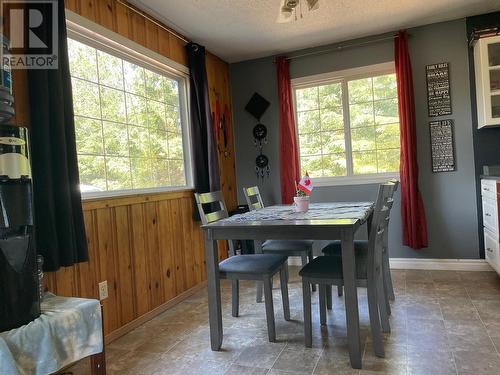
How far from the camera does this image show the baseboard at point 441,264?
3482 millimetres

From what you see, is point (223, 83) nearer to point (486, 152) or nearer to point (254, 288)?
point (254, 288)

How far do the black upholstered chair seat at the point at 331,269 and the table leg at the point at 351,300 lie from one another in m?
0.10

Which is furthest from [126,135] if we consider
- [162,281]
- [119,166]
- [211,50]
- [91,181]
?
[211,50]

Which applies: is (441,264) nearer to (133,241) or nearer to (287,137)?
(287,137)

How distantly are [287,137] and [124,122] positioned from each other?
6.19ft

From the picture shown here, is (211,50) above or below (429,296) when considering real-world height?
above

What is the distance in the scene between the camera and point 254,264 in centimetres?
231

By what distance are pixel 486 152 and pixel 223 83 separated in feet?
9.27

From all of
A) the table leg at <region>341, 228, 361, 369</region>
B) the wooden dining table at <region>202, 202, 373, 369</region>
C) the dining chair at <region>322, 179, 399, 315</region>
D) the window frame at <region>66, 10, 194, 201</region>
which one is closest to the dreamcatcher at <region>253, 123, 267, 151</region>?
the window frame at <region>66, 10, 194, 201</region>

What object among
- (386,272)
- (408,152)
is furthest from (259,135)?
(386,272)

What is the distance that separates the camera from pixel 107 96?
8.45ft

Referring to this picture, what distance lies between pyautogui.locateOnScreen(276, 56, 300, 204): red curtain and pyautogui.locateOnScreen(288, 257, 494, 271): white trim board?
4.32ft

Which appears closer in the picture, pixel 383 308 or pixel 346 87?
pixel 383 308

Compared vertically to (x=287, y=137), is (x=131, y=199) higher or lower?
lower
